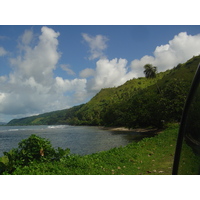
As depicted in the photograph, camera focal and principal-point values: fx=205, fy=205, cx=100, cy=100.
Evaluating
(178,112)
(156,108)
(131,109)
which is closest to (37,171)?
(178,112)

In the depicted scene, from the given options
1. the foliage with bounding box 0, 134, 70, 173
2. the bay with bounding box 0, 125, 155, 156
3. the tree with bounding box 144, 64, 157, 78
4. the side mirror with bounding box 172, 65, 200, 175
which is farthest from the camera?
the tree with bounding box 144, 64, 157, 78

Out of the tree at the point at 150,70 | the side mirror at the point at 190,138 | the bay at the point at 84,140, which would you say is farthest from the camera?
the tree at the point at 150,70

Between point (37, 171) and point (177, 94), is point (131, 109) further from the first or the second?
point (37, 171)

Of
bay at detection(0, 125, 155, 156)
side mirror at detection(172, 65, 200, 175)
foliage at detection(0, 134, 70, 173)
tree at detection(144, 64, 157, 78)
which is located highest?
tree at detection(144, 64, 157, 78)

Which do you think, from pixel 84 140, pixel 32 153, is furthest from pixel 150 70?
pixel 32 153

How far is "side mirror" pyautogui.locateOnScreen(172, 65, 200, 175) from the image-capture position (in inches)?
128

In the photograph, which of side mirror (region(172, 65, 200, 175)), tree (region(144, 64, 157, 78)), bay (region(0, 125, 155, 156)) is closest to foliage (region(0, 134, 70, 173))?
side mirror (region(172, 65, 200, 175))

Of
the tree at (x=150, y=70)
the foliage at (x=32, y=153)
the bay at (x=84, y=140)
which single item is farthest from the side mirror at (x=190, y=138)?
the tree at (x=150, y=70)

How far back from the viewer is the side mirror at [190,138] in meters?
3.26

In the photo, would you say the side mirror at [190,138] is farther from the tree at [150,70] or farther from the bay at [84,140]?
the tree at [150,70]

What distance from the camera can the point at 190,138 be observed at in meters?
3.45

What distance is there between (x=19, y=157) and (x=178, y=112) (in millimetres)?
40399

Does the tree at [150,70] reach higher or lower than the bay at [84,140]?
higher

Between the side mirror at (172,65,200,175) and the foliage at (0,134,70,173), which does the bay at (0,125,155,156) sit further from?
the side mirror at (172,65,200,175)
